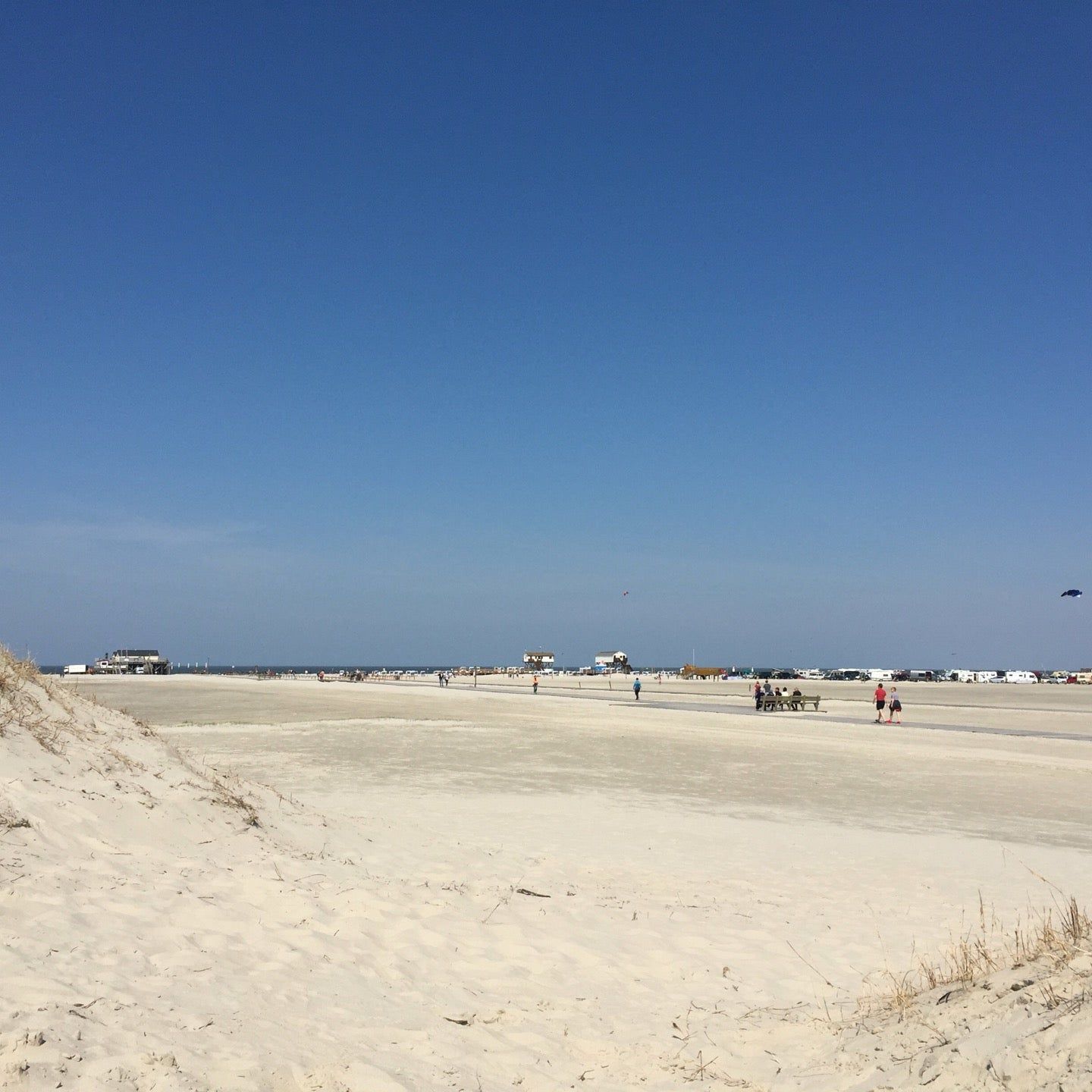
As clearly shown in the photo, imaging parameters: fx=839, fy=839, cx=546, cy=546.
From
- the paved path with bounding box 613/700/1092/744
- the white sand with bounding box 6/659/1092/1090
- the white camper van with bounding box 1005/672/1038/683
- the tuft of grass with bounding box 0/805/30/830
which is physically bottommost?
the white camper van with bounding box 1005/672/1038/683

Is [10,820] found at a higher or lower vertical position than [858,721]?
higher

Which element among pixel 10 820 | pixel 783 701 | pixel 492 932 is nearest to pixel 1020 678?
pixel 783 701

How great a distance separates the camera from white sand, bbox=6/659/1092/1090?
4.42 metres

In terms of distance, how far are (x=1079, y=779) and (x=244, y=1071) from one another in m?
20.5

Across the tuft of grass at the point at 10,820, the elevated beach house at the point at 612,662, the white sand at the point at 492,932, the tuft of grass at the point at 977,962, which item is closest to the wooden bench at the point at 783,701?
the white sand at the point at 492,932

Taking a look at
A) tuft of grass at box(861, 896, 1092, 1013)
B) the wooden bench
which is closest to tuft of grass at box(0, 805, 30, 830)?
tuft of grass at box(861, 896, 1092, 1013)

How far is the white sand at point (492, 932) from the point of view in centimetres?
442

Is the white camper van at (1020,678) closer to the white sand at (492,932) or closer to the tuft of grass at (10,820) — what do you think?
the white sand at (492,932)

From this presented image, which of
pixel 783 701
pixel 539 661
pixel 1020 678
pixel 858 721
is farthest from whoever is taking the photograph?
pixel 539 661

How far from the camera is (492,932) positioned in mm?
7152

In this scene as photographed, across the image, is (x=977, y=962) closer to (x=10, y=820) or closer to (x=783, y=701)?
(x=10, y=820)

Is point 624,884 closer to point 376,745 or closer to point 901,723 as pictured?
point 376,745

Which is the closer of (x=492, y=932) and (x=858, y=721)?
(x=492, y=932)

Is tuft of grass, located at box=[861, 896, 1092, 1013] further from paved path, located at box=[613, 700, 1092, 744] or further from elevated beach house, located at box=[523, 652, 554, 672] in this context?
elevated beach house, located at box=[523, 652, 554, 672]
